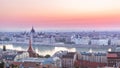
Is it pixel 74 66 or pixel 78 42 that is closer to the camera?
pixel 74 66

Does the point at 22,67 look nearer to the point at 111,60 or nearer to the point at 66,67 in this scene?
the point at 66,67

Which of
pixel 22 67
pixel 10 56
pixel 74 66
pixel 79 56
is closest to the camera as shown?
pixel 22 67

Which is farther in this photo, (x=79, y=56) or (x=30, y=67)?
(x=79, y=56)

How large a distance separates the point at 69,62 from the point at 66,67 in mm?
290

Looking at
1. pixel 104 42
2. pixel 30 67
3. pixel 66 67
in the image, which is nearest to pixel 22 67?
pixel 30 67

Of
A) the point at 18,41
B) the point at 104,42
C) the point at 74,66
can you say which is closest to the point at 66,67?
the point at 74,66

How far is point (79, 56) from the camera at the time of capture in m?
8.43

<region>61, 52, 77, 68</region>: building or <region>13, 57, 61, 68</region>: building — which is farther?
<region>61, 52, 77, 68</region>: building

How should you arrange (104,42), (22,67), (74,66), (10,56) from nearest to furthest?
(22,67) < (74,66) < (10,56) < (104,42)

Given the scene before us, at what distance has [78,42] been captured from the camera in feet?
58.0

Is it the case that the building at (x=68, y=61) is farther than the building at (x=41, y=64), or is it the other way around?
the building at (x=68, y=61)

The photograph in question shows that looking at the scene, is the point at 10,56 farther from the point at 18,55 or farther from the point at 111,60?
the point at 111,60

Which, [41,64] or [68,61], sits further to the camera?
[68,61]

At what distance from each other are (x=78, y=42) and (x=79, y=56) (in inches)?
365
